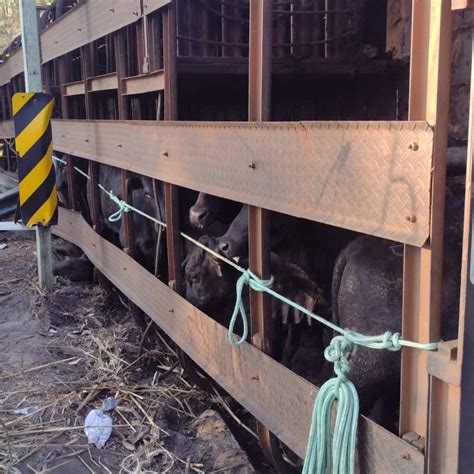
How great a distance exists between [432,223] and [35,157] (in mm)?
4582

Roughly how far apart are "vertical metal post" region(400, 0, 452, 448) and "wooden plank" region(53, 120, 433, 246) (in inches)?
1.2

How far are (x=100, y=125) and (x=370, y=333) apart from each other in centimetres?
319

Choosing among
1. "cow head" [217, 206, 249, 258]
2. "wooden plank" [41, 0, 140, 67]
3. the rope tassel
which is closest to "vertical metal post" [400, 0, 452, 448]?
the rope tassel

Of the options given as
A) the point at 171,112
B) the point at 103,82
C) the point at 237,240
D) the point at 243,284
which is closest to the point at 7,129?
the point at 103,82

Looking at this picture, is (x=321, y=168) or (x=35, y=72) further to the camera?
(x=35, y=72)

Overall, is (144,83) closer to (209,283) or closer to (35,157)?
(209,283)

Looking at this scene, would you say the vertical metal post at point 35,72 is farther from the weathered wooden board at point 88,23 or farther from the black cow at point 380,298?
the black cow at point 380,298

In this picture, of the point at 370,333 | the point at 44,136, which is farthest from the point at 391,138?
the point at 44,136

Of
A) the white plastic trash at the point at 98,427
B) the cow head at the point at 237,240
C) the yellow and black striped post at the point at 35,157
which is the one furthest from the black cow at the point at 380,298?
the yellow and black striped post at the point at 35,157

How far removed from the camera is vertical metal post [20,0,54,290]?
224 inches

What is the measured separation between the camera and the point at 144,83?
393cm

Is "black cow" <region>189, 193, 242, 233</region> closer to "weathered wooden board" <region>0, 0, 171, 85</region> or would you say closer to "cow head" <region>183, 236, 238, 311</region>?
"cow head" <region>183, 236, 238, 311</region>

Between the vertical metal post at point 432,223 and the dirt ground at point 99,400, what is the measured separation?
149 cm

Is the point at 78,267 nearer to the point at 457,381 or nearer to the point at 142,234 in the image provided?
the point at 142,234
